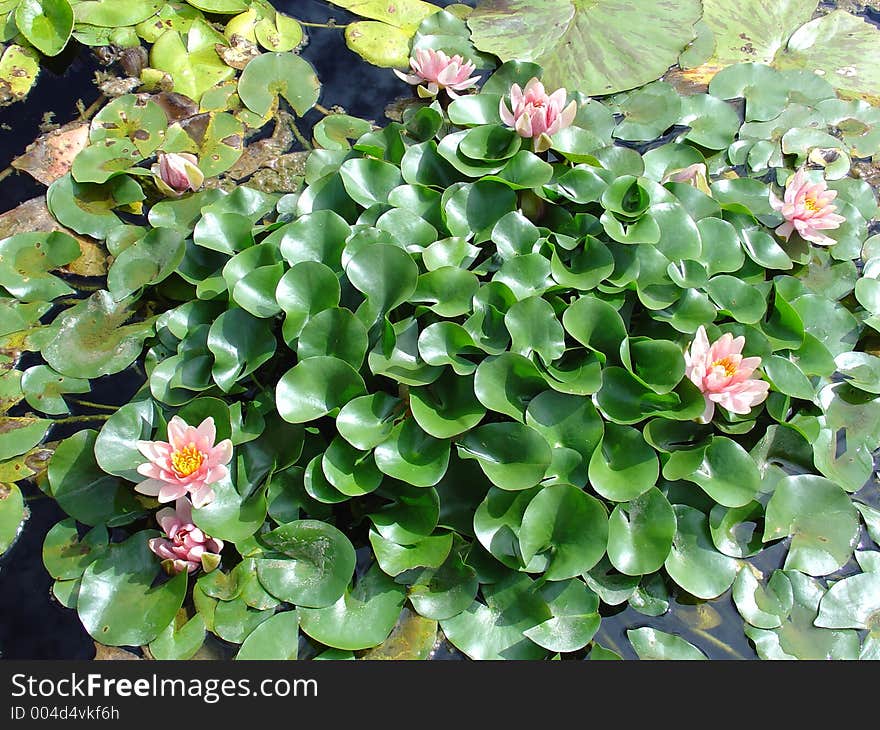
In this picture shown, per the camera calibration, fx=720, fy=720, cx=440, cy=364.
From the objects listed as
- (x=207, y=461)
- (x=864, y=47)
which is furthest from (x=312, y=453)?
(x=864, y=47)

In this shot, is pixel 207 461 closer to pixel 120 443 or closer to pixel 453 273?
pixel 120 443

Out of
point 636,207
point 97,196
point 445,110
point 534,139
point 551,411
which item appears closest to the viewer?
point 551,411

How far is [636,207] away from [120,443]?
236 centimetres

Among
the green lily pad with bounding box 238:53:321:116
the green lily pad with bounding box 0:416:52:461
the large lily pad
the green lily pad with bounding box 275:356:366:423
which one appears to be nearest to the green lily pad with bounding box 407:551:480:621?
the green lily pad with bounding box 275:356:366:423

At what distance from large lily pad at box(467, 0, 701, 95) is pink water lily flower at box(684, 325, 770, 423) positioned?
6.71 ft

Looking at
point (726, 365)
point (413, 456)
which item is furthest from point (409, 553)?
point (726, 365)

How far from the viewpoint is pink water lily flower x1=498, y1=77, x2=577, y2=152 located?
3406mm

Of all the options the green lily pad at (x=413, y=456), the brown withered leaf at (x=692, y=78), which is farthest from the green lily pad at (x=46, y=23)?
the brown withered leaf at (x=692, y=78)

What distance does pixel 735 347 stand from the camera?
2.80 m

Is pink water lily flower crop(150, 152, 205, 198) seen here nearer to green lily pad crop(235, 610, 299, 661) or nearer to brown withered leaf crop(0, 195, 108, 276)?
brown withered leaf crop(0, 195, 108, 276)

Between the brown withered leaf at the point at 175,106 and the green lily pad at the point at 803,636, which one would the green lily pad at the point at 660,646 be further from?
the brown withered leaf at the point at 175,106

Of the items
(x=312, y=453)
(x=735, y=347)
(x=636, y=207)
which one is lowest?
(x=312, y=453)

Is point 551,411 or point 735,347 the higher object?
point 735,347

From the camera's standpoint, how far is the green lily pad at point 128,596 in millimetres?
2555
